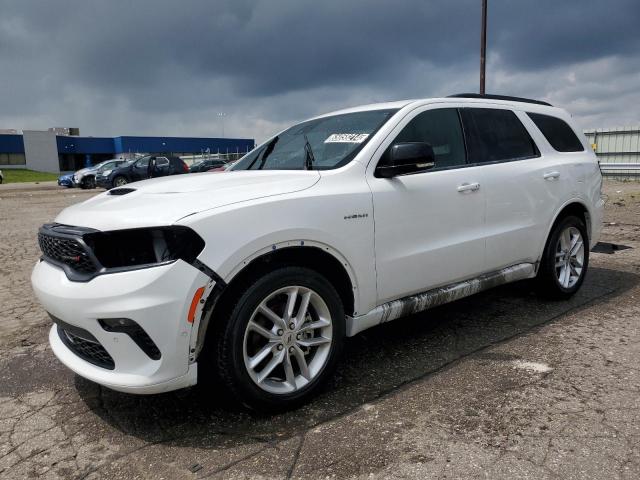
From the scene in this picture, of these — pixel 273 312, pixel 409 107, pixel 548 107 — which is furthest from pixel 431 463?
pixel 548 107

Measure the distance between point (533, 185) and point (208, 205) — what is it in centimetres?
287

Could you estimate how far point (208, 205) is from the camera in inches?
102

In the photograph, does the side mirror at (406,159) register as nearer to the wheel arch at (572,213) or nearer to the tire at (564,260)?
the wheel arch at (572,213)

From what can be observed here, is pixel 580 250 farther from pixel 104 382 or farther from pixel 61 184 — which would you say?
pixel 61 184

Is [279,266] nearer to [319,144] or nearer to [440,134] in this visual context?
[319,144]

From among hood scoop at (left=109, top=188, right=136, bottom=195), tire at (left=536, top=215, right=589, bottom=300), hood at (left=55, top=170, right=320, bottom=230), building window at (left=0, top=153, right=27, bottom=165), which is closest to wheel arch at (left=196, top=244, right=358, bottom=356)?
hood at (left=55, top=170, right=320, bottom=230)

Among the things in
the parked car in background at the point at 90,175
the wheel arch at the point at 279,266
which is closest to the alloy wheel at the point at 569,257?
the wheel arch at the point at 279,266

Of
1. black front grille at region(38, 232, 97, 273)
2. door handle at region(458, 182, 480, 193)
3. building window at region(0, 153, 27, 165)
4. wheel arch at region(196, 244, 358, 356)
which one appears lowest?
wheel arch at region(196, 244, 358, 356)

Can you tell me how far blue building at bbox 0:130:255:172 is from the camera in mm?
65375

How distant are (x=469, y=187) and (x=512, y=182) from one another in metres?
0.58

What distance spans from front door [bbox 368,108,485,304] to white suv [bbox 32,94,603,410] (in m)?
0.01

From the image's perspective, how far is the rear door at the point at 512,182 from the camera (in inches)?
155

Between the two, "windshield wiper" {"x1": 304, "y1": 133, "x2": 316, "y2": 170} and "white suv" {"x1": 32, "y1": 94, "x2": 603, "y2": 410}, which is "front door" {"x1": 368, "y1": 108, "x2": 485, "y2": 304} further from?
"windshield wiper" {"x1": 304, "y1": 133, "x2": 316, "y2": 170}

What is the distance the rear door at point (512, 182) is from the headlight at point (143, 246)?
7.71ft
